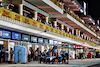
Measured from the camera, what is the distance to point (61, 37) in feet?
149

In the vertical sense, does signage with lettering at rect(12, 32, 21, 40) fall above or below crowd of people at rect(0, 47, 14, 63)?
above

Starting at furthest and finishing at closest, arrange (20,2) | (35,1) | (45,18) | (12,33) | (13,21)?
(45,18) < (35,1) < (20,2) < (12,33) < (13,21)

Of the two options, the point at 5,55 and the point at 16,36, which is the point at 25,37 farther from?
the point at 5,55

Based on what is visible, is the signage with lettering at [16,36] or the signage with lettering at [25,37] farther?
the signage with lettering at [25,37]

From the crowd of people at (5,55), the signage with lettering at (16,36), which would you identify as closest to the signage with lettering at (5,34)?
the signage with lettering at (16,36)

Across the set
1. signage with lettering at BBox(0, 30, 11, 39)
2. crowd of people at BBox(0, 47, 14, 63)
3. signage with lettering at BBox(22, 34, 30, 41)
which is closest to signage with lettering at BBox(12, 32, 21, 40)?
signage with lettering at BBox(0, 30, 11, 39)

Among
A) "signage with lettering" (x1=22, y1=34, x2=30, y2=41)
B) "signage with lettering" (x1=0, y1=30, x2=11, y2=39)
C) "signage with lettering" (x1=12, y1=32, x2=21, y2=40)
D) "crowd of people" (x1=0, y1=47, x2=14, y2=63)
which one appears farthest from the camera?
"signage with lettering" (x1=22, y1=34, x2=30, y2=41)

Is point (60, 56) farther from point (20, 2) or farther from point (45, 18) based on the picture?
point (45, 18)

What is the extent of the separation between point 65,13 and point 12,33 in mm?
19906

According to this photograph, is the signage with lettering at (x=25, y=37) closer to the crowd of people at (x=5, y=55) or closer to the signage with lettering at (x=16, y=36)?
the signage with lettering at (x=16, y=36)

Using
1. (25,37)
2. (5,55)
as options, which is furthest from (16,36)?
(5,55)

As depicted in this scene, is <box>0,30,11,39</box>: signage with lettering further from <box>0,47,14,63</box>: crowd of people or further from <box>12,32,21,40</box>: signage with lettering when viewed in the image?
<box>0,47,14,63</box>: crowd of people

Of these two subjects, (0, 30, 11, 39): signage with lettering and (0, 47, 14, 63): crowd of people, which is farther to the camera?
(0, 30, 11, 39): signage with lettering

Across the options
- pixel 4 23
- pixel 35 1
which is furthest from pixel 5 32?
pixel 35 1
